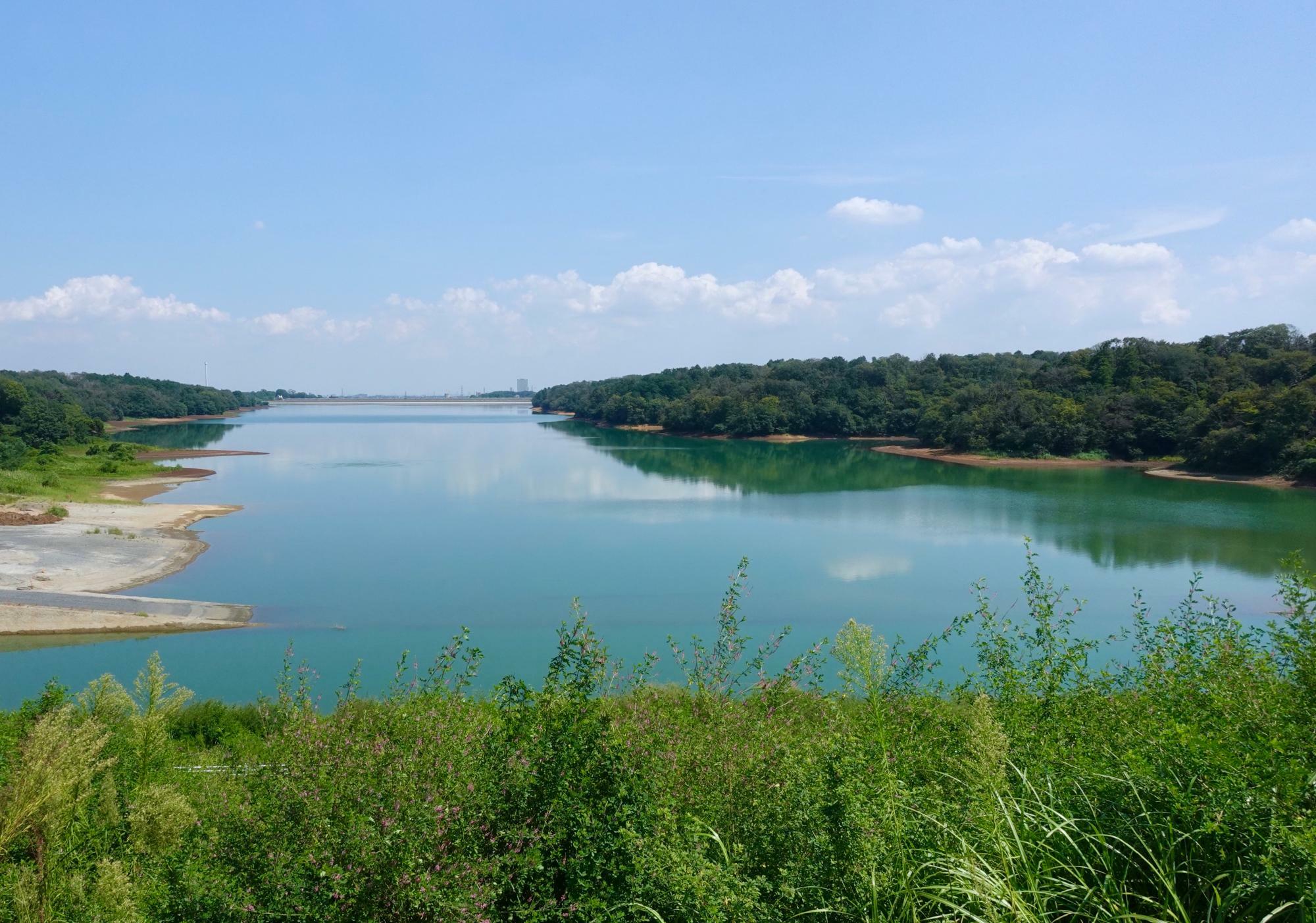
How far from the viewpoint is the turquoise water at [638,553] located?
54.5 ft

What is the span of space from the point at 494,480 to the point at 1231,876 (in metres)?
42.4

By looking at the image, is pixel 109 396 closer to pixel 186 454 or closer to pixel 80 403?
pixel 80 403

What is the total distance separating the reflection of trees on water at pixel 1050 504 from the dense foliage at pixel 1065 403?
363cm

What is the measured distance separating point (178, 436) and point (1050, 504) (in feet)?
219

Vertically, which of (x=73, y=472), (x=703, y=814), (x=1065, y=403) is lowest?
(x=73, y=472)

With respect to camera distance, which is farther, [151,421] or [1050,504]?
[151,421]

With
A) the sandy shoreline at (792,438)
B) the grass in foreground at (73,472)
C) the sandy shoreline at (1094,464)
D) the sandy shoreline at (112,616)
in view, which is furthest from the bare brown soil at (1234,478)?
the grass in foreground at (73,472)

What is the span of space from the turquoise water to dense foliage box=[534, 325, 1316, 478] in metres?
4.10

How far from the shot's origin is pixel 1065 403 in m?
52.4

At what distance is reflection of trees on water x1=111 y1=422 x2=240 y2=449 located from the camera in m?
62.8

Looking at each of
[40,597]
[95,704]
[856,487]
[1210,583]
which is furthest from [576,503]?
[95,704]

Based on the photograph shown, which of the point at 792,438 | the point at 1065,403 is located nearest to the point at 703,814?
the point at 1065,403

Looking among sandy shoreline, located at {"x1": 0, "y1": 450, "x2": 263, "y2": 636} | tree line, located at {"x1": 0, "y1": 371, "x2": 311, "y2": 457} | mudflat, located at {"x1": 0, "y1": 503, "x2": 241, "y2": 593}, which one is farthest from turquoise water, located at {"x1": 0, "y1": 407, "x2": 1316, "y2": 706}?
tree line, located at {"x1": 0, "y1": 371, "x2": 311, "y2": 457}

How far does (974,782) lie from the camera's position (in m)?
3.85
